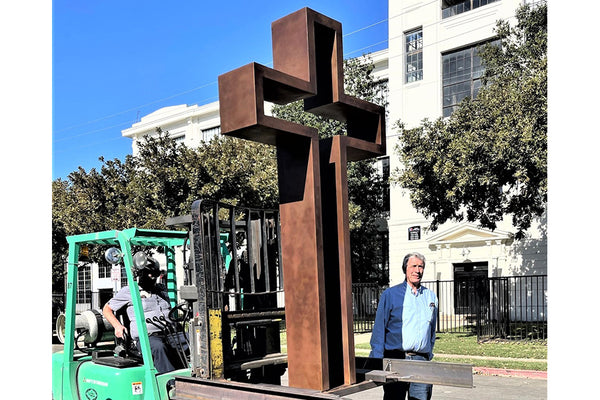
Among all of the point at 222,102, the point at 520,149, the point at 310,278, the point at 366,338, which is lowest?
the point at 366,338

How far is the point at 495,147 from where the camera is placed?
13773 mm

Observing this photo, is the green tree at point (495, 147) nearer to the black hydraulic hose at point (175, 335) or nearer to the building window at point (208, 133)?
the black hydraulic hose at point (175, 335)

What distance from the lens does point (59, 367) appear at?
6.34 meters

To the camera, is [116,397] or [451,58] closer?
[116,397]

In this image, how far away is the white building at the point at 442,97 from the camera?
22438 millimetres

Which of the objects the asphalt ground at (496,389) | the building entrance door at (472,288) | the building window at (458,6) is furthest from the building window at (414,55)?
the asphalt ground at (496,389)

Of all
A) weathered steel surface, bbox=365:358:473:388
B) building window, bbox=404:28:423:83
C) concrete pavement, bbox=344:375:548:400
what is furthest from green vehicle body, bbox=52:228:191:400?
building window, bbox=404:28:423:83

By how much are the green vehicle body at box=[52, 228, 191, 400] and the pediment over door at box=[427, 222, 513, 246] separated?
59.1 ft

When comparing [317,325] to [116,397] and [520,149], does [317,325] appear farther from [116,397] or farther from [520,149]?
[520,149]

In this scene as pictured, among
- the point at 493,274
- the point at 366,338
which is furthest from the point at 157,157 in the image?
the point at 493,274

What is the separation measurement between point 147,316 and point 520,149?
1033 cm

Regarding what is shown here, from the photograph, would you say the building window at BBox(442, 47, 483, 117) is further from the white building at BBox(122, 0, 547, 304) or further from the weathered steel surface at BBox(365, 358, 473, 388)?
the weathered steel surface at BBox(365, 358, 473, 388)

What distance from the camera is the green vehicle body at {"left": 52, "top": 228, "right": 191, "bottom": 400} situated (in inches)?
213

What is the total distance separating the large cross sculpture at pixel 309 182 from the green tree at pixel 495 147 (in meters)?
10.4
